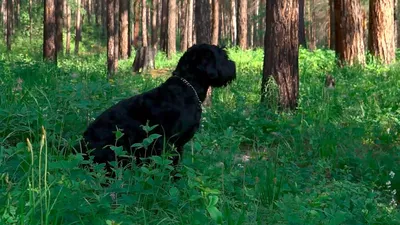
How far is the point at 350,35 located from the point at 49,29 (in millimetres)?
8749

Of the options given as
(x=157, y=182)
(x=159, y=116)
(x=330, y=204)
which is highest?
(x=159, y=116)

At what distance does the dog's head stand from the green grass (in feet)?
2.14

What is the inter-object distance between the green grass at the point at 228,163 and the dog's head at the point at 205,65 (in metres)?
0.65

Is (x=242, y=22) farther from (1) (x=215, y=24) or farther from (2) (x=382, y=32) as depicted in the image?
(2) (x=382, y=32)

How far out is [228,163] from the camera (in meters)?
4.77

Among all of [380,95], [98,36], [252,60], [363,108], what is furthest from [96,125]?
[98,36]

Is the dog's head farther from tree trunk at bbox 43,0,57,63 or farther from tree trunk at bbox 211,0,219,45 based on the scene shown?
tree trunk at bbox 211,0,219,45

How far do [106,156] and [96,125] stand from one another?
1.05ft

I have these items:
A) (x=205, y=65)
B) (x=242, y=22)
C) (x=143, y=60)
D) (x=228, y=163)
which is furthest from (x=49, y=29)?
(x=242, y=22)

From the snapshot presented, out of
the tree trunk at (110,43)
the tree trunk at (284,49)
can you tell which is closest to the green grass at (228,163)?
the tree trunk at (284,49)

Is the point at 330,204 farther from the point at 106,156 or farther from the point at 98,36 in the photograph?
the point at 98,36

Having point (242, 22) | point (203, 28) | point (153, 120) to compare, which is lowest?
point (153, 120)

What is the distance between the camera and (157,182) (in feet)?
11.9

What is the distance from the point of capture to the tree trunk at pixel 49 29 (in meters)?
15.1
